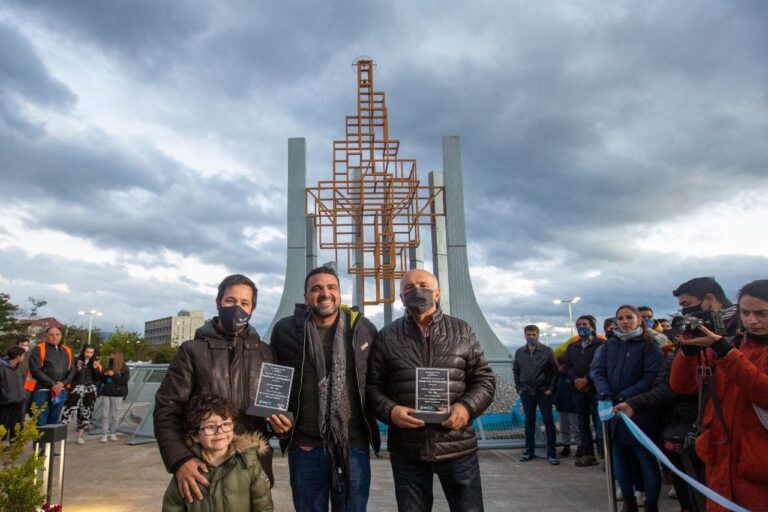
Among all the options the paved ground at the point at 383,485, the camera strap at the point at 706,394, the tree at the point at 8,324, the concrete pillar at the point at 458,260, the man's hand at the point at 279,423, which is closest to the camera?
the man's hand at the point at 279,423

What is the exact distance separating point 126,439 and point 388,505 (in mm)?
5599

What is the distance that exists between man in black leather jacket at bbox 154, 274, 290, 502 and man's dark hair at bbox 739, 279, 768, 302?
2.44 meters

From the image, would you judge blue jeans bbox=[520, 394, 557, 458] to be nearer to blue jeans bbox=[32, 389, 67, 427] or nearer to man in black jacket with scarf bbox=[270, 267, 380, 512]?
man in black jacket with scarf bbox=[270, 267, 380, 512]

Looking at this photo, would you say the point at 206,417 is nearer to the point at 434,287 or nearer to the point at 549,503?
the point at 434,287

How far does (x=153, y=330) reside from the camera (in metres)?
125

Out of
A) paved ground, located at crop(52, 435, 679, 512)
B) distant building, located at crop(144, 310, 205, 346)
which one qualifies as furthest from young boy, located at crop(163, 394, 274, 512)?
distant building, located at crop(144, 310, 205, 346)

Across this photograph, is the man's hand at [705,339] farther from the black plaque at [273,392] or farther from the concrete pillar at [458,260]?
the concrete pillar at [458,260]

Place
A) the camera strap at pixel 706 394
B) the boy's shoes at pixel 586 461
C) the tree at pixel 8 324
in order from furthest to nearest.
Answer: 1. the tree at pixel 8 324
2. the boy's shoes at pixel 586 461
3. the camera strap at pixel 706 394

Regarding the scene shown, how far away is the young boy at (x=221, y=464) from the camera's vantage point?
2.27 meters

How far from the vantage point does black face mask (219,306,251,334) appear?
8.33ft

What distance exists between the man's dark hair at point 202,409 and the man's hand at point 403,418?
863 millimetres

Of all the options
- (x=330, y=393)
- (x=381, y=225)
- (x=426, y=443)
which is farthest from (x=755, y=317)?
(x=381, y=225)

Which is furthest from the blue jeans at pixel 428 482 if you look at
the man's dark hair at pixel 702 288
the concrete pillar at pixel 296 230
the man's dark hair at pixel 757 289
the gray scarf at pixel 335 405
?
the concrete pillar at pixel 296 230

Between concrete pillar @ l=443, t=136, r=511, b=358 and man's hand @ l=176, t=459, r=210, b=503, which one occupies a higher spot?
concrete pillar @ l=443, t=136, r=511, b=358
